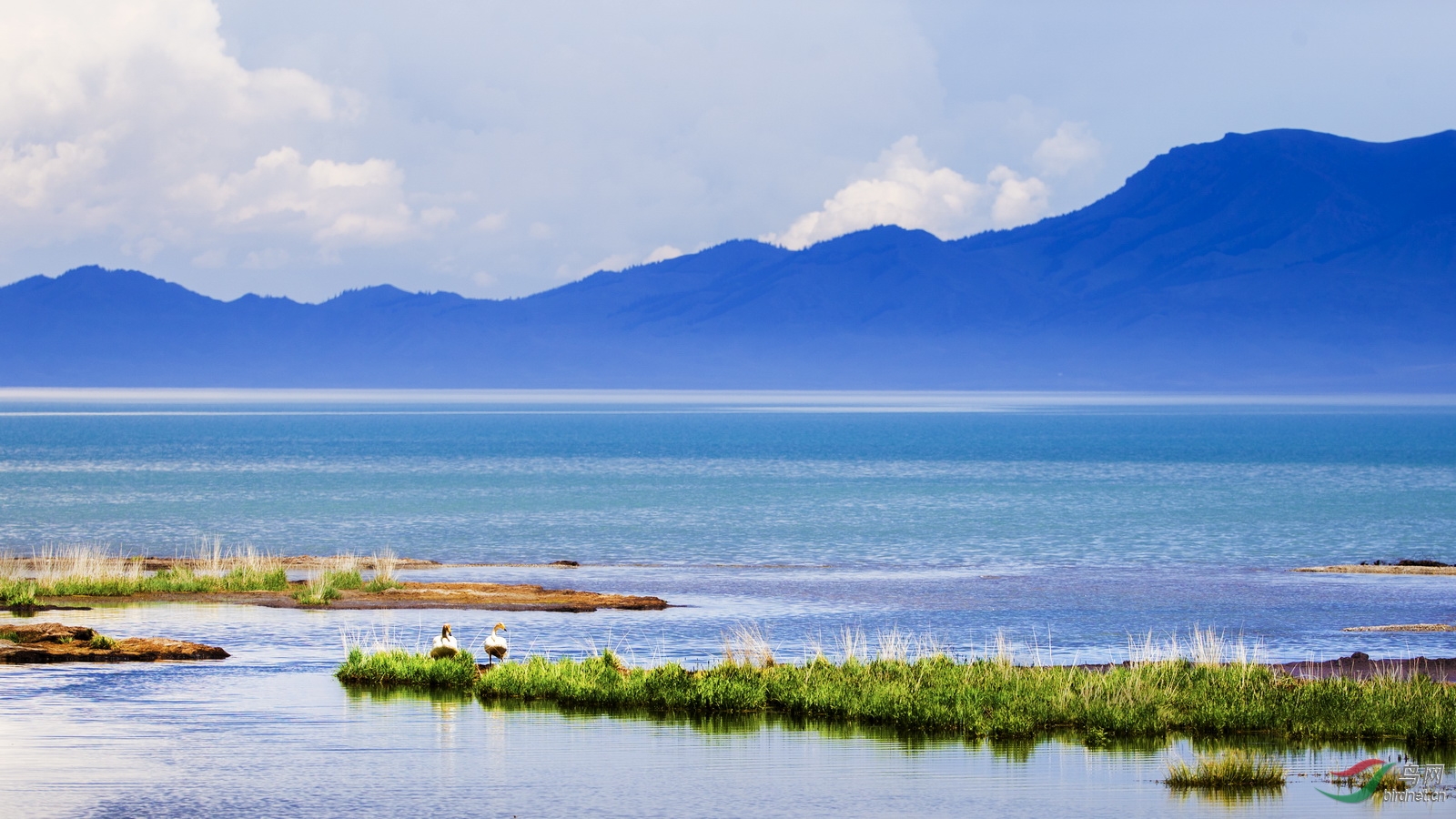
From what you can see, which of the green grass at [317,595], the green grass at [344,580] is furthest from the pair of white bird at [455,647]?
the green grass at [344,580]

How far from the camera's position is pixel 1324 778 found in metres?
20.4

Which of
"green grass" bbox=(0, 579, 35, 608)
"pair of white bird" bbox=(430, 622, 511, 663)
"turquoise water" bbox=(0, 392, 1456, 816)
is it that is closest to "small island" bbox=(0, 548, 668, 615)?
"green grass" bbox=(0, 579, 35, 608)

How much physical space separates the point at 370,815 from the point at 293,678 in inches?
373

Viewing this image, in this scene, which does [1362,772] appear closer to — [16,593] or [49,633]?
[49,633]

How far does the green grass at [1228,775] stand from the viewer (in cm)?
2003

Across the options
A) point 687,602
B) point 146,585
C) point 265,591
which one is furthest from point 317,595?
point 687,602

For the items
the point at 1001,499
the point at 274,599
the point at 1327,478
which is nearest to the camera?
the point at 274,599

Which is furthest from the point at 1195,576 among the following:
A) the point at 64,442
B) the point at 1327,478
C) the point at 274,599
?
the point at 64,442

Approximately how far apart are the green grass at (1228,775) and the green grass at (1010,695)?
2355 millimetres

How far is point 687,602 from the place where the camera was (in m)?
41.6

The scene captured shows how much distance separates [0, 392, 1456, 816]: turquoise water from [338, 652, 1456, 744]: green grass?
982 mm

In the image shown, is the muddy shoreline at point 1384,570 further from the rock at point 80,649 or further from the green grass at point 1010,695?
the rock at point 80,649

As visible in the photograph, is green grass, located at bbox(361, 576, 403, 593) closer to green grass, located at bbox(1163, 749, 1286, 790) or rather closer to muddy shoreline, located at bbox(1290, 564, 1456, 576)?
green grass, located at bbox(1163, 749, 1286, 790)

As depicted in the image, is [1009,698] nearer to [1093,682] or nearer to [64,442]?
[1093,682]
